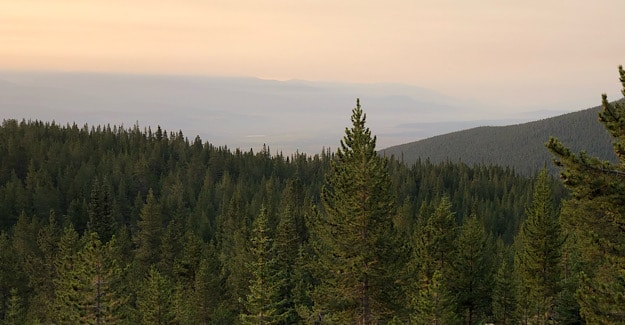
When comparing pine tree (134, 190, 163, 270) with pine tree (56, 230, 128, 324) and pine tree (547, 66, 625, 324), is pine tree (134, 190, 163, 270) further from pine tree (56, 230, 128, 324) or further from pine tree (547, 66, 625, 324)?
pine tree (547, 66, 625, 324)

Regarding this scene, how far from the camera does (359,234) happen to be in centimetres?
2208

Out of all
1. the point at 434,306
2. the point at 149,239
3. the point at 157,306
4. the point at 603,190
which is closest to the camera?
the point at 603,190

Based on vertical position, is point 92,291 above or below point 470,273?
above

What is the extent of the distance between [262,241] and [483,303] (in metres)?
16.1

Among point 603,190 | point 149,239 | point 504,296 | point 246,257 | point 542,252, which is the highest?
point 603,190

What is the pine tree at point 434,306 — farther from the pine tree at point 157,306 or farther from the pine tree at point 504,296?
the pine tree at point 157,306

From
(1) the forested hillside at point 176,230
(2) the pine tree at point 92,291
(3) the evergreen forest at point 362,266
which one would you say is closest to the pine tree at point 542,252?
(3) the evergreen forest at point 362,266

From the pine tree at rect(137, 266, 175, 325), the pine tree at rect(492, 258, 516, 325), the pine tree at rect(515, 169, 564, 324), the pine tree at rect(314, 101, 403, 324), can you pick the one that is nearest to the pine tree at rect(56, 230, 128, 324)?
the pine tree at rect(137, 266, 175, 325)

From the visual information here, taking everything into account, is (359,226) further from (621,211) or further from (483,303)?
(483,303)

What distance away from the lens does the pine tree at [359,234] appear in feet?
71.3

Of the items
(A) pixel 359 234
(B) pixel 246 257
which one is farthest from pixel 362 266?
(B) pixel 246 257

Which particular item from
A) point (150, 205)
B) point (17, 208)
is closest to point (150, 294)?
point (150, 205)

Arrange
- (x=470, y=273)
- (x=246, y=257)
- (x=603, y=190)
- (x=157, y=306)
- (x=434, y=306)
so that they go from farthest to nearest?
(x=246, y=257) < (x=470, y=273) < (x=157, y=306) < (x=434, y=306) < (x=603, y=190)

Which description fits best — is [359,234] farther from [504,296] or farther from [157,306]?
[504,296]
